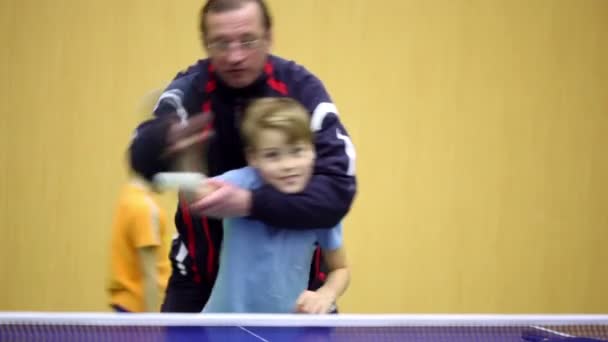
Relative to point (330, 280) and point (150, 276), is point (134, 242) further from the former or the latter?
point (330, 280)

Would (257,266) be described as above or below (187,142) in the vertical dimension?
below

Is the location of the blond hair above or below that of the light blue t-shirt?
above

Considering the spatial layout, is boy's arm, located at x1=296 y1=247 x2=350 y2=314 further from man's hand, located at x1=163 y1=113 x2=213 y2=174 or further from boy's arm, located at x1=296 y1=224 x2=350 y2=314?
man's hand, located at x1=163 y1=113 x2=213 y2=174

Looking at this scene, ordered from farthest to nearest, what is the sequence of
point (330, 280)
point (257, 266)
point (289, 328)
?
1. point (330, 280)
2. point (257, 266)
3. point (289, 328)

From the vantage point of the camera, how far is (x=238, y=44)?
66.1 inches

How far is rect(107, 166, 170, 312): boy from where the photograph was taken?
2.44 metres

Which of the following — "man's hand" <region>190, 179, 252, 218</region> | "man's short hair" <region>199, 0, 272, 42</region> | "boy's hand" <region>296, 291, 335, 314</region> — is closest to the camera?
"man's hand" <region>190, 179, 252, 218</region>

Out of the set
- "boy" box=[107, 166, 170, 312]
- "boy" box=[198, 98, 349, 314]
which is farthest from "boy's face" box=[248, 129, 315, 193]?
"boy" box=[107, 166, 170, 312]

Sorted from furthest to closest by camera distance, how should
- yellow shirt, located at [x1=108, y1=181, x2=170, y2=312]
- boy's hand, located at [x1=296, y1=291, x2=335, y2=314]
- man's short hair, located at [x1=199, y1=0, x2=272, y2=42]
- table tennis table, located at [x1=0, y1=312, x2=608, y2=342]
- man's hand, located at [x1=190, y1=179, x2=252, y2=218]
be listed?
yellow shirt, located at [x1=108, y1=181, x2=170, y2=312] < man's short hair, located at [x1=199, y1=0, x2=272, y2=42] < boy's hand, located at [x1=296, y1=291, x2=335, y2=314] < man's hand, located at [x1=190, y1=179, x2=252, y2=218] < table tennis table, located at [x1=0, y1=312, x2=608, y2=342]

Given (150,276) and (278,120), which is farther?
(150,276)

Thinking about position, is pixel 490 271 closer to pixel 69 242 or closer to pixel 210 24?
pixel 69 242

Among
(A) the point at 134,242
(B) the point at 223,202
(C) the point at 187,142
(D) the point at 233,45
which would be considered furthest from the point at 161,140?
(A) the point at 134,242

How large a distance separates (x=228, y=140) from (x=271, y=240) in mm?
317

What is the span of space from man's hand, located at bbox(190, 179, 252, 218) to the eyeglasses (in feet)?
1.08
